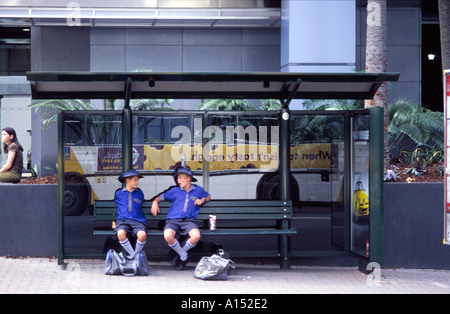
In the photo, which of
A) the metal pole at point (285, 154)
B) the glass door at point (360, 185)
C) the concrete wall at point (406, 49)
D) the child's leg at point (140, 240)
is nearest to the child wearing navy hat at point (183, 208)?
the child's leg at point (140, 240)

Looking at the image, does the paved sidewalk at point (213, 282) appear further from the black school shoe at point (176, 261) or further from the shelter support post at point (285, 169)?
the shelter support post at point (285, 169)

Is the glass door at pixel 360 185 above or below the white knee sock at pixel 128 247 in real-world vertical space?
above

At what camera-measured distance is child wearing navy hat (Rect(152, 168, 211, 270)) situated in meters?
9.13

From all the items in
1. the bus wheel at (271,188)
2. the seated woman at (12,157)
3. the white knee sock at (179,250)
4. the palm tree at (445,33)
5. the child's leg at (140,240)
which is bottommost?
the white knee sock at (179,250)

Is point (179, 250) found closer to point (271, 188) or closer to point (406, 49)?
point (271, 188)

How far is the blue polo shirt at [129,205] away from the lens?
29.8 ft

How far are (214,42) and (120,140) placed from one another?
31.6ft

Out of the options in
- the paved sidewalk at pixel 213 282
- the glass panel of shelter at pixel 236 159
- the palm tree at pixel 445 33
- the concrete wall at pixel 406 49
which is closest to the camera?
the paved sidewalk at pixel 213 282

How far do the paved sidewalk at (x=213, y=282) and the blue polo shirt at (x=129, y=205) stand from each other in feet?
2.45

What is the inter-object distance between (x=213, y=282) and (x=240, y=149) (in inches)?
86.4

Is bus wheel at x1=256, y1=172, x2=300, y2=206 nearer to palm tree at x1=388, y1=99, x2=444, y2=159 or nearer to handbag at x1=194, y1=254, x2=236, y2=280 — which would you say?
handbag at x1=194, y1=254, x2=236, y2=280

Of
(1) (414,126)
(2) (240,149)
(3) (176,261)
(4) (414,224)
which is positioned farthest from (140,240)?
(1) (414,126)

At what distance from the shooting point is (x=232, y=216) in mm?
9445
